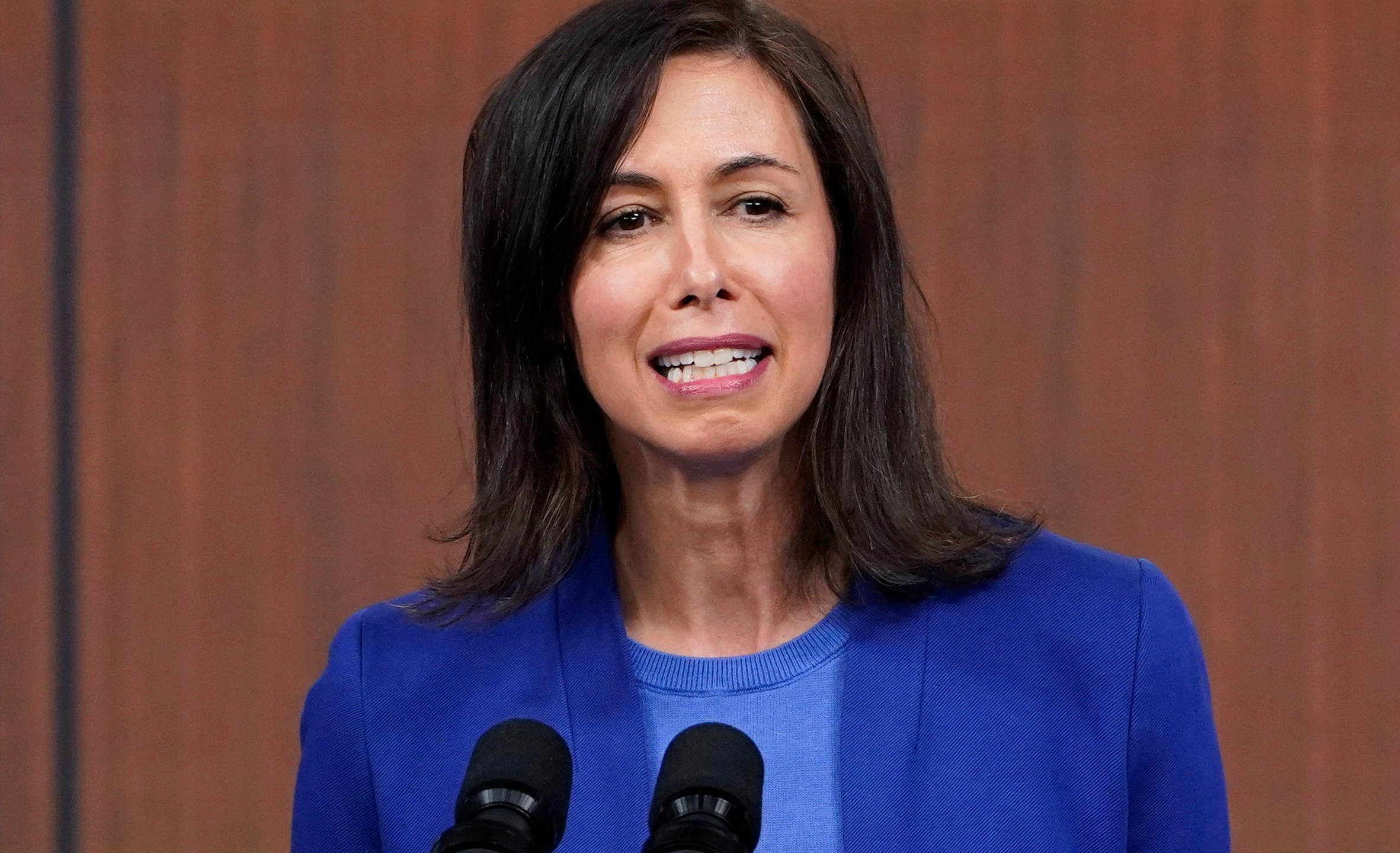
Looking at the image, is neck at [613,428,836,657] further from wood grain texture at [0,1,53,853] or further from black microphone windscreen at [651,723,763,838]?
wood grain texture at [0,1,53,853]

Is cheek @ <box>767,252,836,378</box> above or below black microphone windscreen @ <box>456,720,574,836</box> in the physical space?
above

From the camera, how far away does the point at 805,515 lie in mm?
1470

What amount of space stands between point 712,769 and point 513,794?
0.10m

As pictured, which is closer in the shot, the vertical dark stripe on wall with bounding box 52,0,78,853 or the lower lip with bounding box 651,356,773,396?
the lower lip with bounding box 651,356,773,396

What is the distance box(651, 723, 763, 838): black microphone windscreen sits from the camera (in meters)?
0.75

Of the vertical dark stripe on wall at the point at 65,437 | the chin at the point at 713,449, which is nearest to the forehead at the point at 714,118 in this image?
the chin at the point at 713,449

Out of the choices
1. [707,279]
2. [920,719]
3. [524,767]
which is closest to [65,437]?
[707,279]

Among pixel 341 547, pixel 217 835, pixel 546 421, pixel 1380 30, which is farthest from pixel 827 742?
pixel 1380 30

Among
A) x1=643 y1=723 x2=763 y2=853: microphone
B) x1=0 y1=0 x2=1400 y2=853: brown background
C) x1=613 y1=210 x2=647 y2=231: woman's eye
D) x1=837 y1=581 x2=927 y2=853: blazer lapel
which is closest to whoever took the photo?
x1=643 y1=723 x2=763 y2=853: microphone

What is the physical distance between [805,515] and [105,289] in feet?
5.35

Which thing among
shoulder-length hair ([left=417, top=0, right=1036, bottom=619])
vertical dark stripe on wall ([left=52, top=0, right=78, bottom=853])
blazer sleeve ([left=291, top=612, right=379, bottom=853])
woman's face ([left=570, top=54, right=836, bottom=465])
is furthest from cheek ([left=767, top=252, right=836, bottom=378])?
vertical dark stripe on wall ([left=52, top=0, right=78, bottom=853])

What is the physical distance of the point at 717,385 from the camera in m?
1.30

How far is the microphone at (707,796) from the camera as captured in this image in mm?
705

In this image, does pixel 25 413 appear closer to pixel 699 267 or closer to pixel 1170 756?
pixel 699 267
